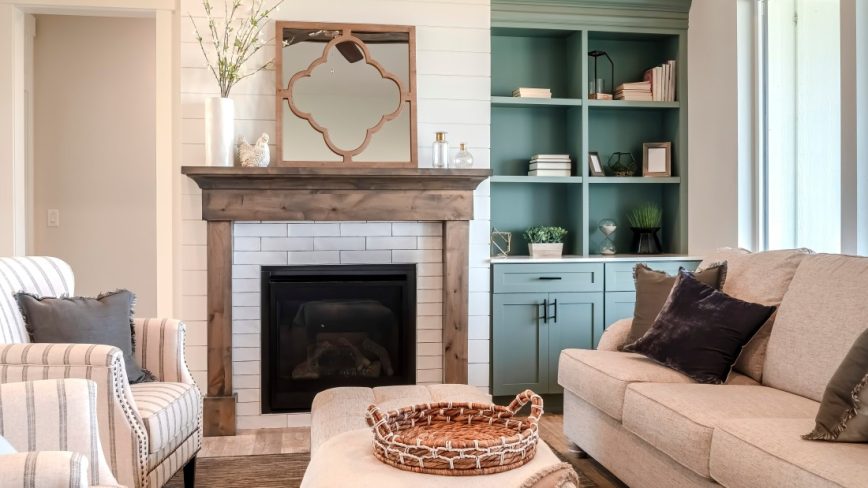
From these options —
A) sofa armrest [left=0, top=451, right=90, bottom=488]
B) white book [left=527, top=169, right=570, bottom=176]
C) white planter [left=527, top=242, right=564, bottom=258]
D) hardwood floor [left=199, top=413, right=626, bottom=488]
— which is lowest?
hardwood floor [left=199, top=413, right=626, bottom=488]

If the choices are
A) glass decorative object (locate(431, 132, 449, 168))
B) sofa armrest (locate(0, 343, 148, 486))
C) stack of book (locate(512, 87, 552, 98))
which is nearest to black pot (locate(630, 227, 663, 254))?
stack of book (locate(512, 87, 552, 98))

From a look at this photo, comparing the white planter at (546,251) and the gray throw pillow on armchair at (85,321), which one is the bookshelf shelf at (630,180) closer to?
the white planter at (546,251)

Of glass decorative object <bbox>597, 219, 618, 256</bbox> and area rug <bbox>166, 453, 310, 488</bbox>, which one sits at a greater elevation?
glass decorative object <bbox>597, 219, 618, 256</bbox>

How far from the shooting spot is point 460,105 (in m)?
4.38

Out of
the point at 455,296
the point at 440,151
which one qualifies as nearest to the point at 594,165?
the point at 440,151

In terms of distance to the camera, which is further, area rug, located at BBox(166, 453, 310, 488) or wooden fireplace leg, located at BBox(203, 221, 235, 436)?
wooden fireplace leg, located at BBox(203, 221, 235, 436)

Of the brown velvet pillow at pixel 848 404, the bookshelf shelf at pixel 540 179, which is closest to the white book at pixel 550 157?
the bookshelf shelf at pixel 540 179

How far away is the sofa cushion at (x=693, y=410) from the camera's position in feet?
7.87

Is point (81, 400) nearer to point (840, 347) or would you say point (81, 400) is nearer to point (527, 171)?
point (840, 347)

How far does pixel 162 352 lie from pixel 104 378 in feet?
2.07

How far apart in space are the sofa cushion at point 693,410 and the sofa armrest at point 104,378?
5.56 feet

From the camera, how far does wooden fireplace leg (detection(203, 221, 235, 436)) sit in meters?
4.04

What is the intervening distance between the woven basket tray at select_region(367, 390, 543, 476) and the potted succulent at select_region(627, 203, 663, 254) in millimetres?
2908

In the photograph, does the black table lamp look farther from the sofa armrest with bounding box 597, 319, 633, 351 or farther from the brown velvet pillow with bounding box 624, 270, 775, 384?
the brown velvet pillow with bounding box 624, 270, 775, 384
